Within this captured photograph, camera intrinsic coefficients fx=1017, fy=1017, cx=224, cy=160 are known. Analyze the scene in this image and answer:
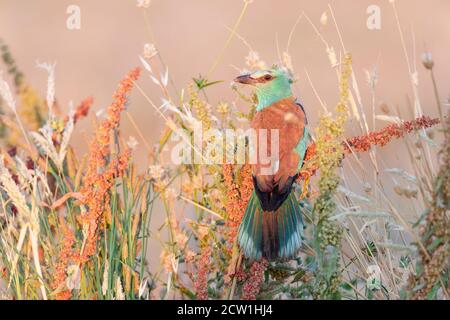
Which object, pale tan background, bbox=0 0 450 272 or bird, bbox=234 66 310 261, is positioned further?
pale tan background, bbox=0 0 450 272

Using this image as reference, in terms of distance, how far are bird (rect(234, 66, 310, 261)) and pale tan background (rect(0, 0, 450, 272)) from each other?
3.12 metres

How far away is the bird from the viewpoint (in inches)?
116

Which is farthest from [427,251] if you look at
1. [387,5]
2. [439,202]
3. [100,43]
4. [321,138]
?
[100,43]

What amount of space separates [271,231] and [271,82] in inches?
22.4

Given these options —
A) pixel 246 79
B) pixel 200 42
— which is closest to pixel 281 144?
pixel 246 79

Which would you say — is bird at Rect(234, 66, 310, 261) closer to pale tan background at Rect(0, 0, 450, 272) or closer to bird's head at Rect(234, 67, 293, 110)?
bird's head at Rect(234, 67, 293, 110)

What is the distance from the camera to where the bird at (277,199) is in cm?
294

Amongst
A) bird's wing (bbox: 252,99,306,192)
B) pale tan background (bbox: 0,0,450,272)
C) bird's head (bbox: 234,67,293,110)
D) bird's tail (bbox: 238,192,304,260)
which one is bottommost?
bird's tail (bbox: 238,192,304,260)

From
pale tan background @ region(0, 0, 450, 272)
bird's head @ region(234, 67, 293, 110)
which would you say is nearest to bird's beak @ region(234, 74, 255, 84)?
bird's head @ region(234, 67, 293, 110)

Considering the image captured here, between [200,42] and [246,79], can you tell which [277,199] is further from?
[200,42]

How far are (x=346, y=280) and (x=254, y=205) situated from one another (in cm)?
41

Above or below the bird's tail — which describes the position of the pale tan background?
above

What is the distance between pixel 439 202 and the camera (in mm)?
2588
